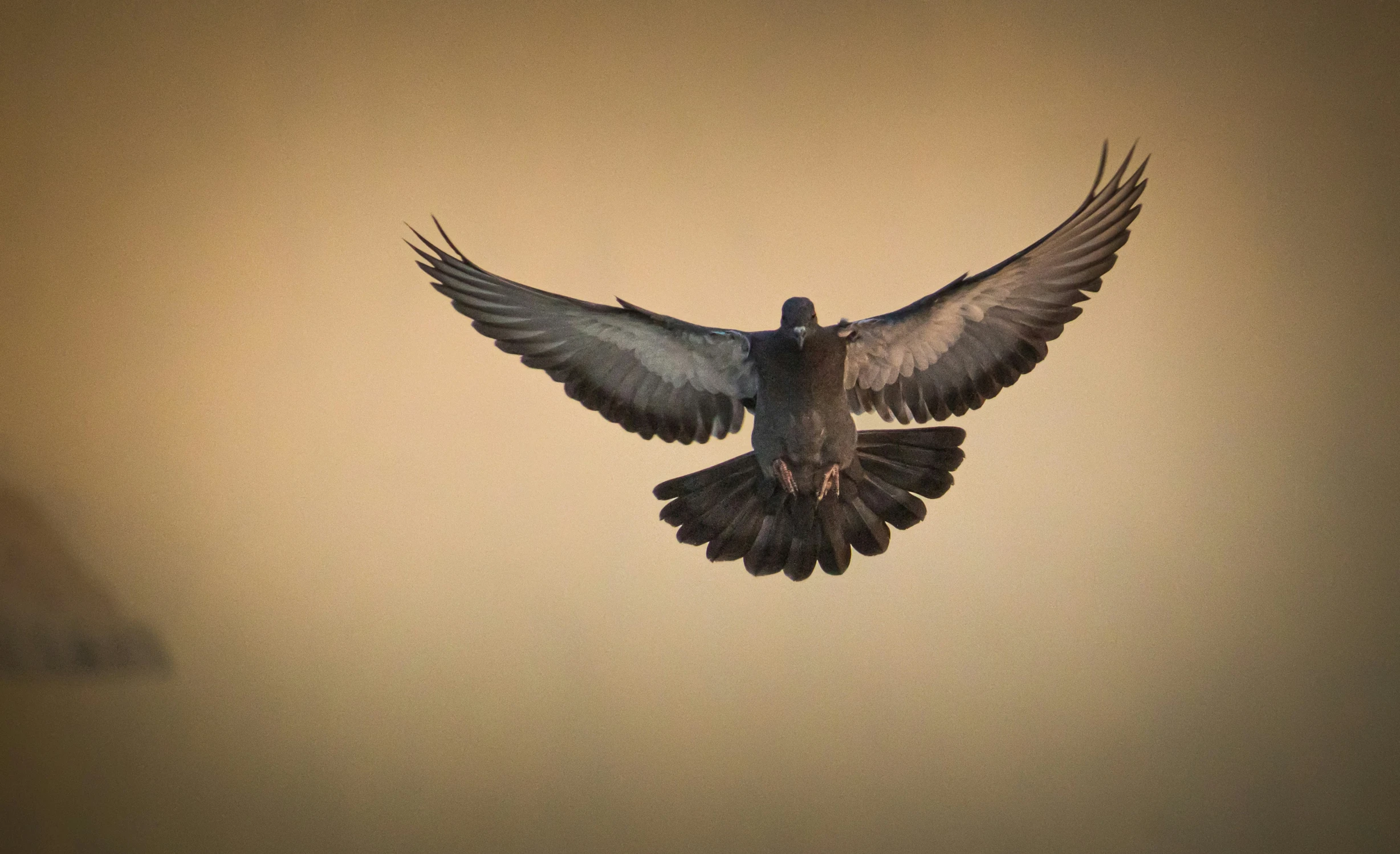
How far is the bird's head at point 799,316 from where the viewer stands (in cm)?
154

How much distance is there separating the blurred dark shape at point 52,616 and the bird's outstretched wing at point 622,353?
1.26 meters

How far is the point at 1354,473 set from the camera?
2.39m

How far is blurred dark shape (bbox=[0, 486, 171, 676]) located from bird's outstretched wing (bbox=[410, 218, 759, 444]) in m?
1.26

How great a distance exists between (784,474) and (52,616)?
5.68 feet

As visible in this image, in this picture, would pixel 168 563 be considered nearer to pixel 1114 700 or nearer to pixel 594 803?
pixel 594 803

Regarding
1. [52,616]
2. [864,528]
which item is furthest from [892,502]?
[52,616]

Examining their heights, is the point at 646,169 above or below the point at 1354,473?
above

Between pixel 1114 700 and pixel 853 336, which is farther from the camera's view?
pixel 1114 700

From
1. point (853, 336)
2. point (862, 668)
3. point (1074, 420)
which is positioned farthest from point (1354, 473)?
point (853, 336)

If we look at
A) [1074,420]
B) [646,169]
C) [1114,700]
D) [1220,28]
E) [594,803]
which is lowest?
[594,803]

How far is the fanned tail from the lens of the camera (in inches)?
66.4

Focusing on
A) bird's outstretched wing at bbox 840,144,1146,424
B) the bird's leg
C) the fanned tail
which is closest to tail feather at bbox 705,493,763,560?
the fanned tail

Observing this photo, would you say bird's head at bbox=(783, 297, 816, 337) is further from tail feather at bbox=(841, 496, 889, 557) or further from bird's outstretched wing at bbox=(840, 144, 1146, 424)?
tail feather at bbox=(841, 496, 889, 557)

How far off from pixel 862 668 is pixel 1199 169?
4.21 feet
